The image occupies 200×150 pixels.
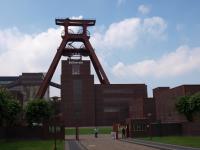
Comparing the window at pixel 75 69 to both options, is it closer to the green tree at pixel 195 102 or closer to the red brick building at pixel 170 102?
the red brick building at pixel 170 102

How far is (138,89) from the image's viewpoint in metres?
150

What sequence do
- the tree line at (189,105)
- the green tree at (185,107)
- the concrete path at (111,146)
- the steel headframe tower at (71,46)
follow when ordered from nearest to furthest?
the concrete path at (111,146) < the tree line at (189,105) < the green tree at (185,107) < the steel headframe tower at (71,46)

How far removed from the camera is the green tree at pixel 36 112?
3063 inches

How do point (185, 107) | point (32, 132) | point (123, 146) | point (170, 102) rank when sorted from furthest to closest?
1. point (170, 102)
2. point (185, 107)
3. point (32, 132)
4. point (123, 146)

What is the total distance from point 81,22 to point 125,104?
106 feet

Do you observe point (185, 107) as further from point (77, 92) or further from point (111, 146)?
point (77, 92)

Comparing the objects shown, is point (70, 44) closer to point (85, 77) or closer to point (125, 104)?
point (85, 77)

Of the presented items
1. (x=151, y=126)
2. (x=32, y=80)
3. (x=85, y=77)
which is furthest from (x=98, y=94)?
(x=151, y=126)

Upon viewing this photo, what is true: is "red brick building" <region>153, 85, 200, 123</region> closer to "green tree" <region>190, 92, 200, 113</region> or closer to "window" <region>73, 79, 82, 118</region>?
"green tree" <region>190, 92, 200, 113</region>

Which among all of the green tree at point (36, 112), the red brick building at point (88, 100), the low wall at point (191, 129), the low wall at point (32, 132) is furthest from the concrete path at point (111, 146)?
the red brick building at point (88, 100)

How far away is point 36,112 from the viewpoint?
256 ft

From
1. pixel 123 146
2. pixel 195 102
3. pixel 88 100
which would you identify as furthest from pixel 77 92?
pixel 123 146

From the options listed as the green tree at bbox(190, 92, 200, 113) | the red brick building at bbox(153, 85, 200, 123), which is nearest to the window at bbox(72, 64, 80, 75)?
the red brick building at bbox(153, 85, 200, 123)

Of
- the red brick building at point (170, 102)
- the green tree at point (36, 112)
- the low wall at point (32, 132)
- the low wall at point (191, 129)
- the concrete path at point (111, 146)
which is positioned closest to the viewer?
the concrete path at point (111, 146)
